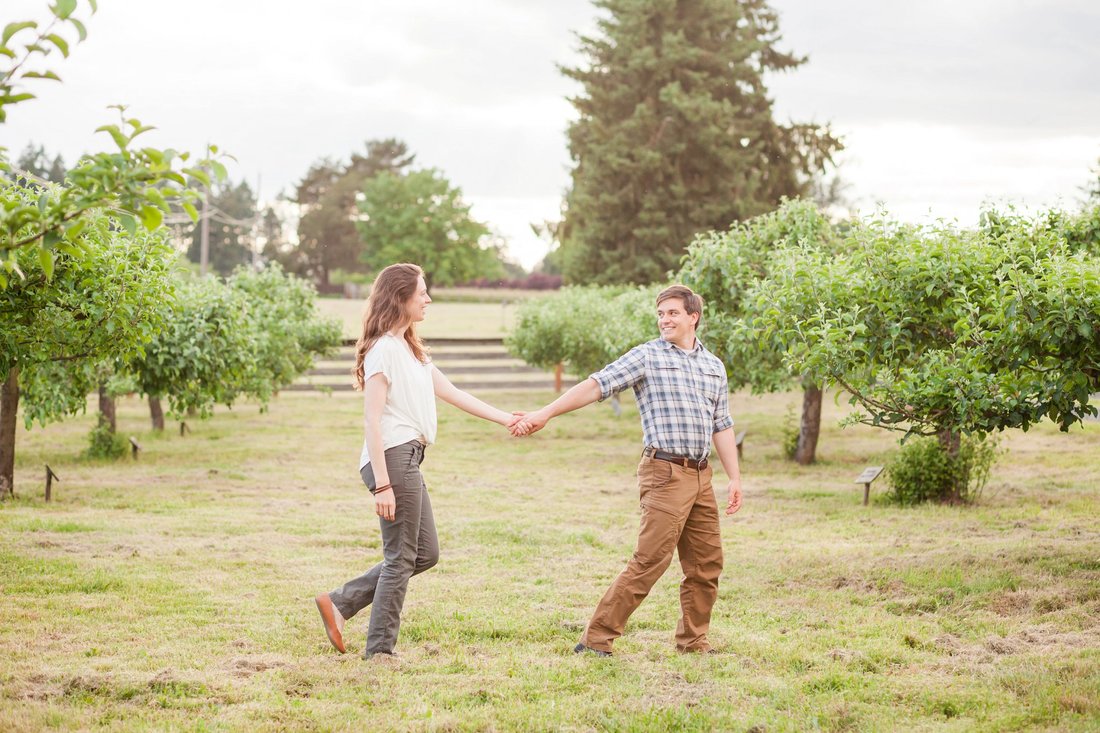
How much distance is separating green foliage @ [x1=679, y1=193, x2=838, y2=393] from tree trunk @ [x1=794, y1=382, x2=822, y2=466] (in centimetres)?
168

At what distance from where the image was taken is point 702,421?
19.7ft

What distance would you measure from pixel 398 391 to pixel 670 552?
69.7 inches

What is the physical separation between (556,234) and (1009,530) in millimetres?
33699

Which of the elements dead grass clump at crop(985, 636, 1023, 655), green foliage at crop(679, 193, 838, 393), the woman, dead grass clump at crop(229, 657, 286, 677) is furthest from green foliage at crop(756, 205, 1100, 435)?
green foliage at crop(679, 193, 838, 393)

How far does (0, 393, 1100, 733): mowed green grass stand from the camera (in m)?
5.29

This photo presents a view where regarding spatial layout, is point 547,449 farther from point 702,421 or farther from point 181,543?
point 702,421

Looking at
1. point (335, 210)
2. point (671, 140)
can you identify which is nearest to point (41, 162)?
point (335, 210)

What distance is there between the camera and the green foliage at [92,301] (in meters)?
8.84

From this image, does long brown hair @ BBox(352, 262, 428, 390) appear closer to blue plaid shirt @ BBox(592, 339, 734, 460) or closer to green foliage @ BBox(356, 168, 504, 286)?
blue plaid shirt @ BBox(592, 339, 734, 460)

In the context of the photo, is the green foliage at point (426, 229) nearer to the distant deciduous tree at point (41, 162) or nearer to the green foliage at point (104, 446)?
the distant deciduous tree at point (41, 162)

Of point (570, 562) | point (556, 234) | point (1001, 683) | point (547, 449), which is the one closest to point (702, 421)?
point (1001, 683)

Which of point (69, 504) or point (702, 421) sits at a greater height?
point (702, 421)

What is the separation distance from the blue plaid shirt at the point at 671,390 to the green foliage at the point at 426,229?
70.1 meters

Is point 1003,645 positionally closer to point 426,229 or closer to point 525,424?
point 525,424
